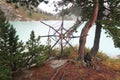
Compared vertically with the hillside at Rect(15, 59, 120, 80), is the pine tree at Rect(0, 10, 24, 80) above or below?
above

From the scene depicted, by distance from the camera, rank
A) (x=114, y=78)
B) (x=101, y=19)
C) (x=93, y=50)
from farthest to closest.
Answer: (x=93, y=50) < (x=101, y=19) < (x=114, y=78)

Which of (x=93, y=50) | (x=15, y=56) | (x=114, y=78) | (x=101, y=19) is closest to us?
(x=15, y=56)

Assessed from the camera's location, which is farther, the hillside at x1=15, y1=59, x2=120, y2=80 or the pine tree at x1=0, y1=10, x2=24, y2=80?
the hillside at x1=15, y1=59, x2=120, y2=80

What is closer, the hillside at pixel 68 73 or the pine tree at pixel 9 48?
the pine tree at pixel 9 48

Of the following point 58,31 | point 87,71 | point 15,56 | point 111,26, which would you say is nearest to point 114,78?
point 87,71

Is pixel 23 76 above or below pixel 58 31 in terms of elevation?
below

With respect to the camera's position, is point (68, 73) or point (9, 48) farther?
point (68, 73)

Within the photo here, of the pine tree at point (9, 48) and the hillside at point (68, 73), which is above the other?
the pine tree at point (9, 48)

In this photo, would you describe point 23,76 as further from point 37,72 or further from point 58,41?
point 58,41

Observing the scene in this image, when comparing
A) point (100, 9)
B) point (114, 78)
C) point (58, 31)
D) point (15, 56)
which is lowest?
point (114, 78)

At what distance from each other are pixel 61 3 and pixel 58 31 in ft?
6.93

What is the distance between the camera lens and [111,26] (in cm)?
1173

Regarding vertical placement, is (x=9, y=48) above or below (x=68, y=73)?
above

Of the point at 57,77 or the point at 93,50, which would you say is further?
the point at 93,50
